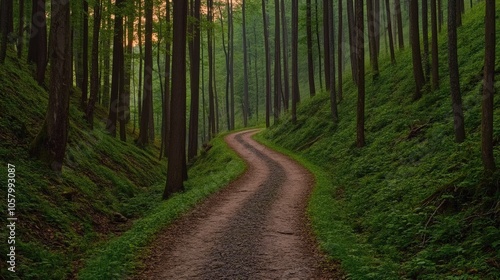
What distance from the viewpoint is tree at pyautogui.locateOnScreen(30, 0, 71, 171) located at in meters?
11.5

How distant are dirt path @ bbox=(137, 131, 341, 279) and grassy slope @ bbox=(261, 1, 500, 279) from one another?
2.13 ft

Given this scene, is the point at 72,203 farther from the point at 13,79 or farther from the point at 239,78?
the point at 239,78

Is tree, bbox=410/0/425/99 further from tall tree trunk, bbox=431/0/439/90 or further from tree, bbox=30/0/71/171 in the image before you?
tree, bbox=30/0/71/171

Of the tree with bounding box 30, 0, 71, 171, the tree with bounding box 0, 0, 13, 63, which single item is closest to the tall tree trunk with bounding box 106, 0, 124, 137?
the tree with bounding box 0, 0, 13, 63

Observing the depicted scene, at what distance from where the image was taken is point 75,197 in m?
11.7

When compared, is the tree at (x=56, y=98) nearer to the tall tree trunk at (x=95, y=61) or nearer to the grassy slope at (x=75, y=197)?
the grassy slope at (x=75, y=197)

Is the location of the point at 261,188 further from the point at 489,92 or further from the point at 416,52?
the point at 416,52

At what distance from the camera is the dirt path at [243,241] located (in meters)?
7.57

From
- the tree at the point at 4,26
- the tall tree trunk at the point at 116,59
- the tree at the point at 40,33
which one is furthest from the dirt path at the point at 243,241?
the tree at the point at 4,26

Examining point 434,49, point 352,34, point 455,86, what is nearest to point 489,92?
point 455,86

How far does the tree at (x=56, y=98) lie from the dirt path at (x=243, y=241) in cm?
449

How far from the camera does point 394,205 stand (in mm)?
11047

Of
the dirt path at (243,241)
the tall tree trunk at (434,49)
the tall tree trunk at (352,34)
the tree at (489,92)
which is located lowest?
the dirt path at (243,241)

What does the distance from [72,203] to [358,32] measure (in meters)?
14.5
